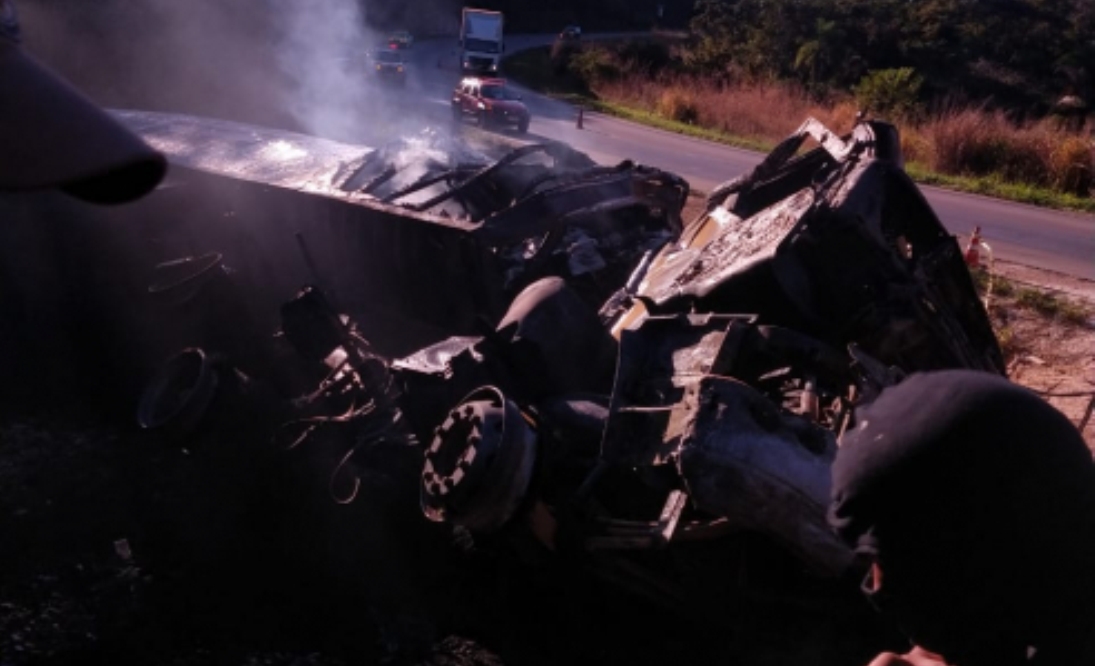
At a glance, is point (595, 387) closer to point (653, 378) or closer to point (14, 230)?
point (653, 378)

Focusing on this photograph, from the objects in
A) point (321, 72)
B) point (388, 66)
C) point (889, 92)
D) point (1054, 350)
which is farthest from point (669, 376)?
point (388, 66)

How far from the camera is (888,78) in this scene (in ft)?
88.7

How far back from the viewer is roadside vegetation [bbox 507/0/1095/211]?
773 inches

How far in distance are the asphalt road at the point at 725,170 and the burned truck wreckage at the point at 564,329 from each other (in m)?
7.49

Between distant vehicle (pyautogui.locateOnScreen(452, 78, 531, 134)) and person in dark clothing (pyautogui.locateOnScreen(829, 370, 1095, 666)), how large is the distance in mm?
22594

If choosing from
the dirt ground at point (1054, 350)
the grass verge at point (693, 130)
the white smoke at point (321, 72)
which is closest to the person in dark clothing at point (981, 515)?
the dirt ground at point (1054, 350)

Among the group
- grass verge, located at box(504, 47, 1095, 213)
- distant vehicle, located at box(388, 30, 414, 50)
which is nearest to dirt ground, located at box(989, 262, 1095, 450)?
grass verge, located at box(504, 47, 1095, 213)

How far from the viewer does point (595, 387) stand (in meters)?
5.18

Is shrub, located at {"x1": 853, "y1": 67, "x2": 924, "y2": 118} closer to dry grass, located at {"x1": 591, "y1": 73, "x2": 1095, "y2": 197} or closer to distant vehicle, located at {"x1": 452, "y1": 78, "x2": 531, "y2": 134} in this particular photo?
dry grass, located at {"x1": 591, "y1": 73, "x2": 1095, "y2": 197}

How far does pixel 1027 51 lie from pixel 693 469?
124 ft

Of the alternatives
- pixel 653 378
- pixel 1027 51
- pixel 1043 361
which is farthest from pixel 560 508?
pixel 1027 51

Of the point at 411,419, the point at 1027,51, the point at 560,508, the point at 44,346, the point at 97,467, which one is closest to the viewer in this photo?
the point at 560,508

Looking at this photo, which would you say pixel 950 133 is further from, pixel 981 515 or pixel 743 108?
pixel 981 515

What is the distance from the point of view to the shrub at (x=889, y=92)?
25344 mm
